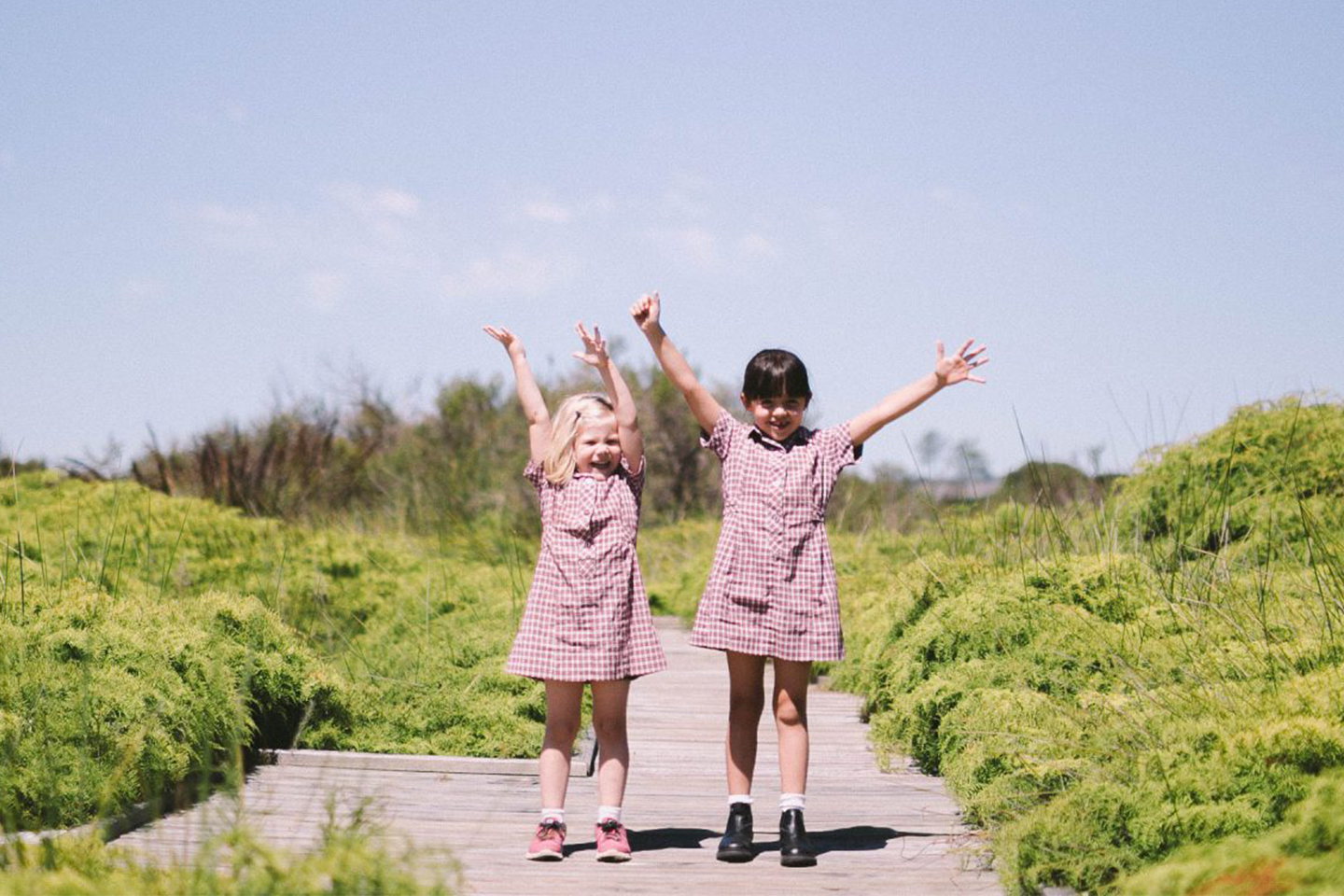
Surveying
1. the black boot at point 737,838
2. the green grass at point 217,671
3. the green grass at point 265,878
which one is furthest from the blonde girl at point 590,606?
the green grass at point 265,878

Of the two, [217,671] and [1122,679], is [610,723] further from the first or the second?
[1122,679]

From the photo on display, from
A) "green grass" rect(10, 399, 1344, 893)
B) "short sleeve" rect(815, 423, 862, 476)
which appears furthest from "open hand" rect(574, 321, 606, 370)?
"green grass" rect(10, 399, 1344, 893)

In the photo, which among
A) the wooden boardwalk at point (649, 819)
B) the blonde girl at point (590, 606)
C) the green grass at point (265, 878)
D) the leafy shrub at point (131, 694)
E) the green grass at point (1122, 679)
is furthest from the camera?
the blonde girl at point (590, 606)

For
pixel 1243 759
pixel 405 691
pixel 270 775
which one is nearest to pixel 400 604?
pixel 405 691

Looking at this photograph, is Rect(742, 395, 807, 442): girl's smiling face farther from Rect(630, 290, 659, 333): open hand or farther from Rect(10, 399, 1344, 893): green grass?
Rect(10, 399, 1344, 893): green grass

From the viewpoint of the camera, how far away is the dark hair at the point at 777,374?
4957 mm

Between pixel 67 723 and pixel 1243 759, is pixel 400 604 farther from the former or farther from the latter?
pixel 1243 759

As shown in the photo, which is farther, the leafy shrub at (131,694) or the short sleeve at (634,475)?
the short sleeve at (634,475)

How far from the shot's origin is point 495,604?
9211 millimetres

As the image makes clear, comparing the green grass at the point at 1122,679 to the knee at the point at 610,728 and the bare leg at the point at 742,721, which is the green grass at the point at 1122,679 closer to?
the bare leg at the point at 742,721

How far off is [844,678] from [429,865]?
261 inches

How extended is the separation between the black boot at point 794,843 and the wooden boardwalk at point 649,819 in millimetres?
45

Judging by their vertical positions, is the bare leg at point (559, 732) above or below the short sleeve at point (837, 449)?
below

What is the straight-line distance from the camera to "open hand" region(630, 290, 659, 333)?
16.3ft
